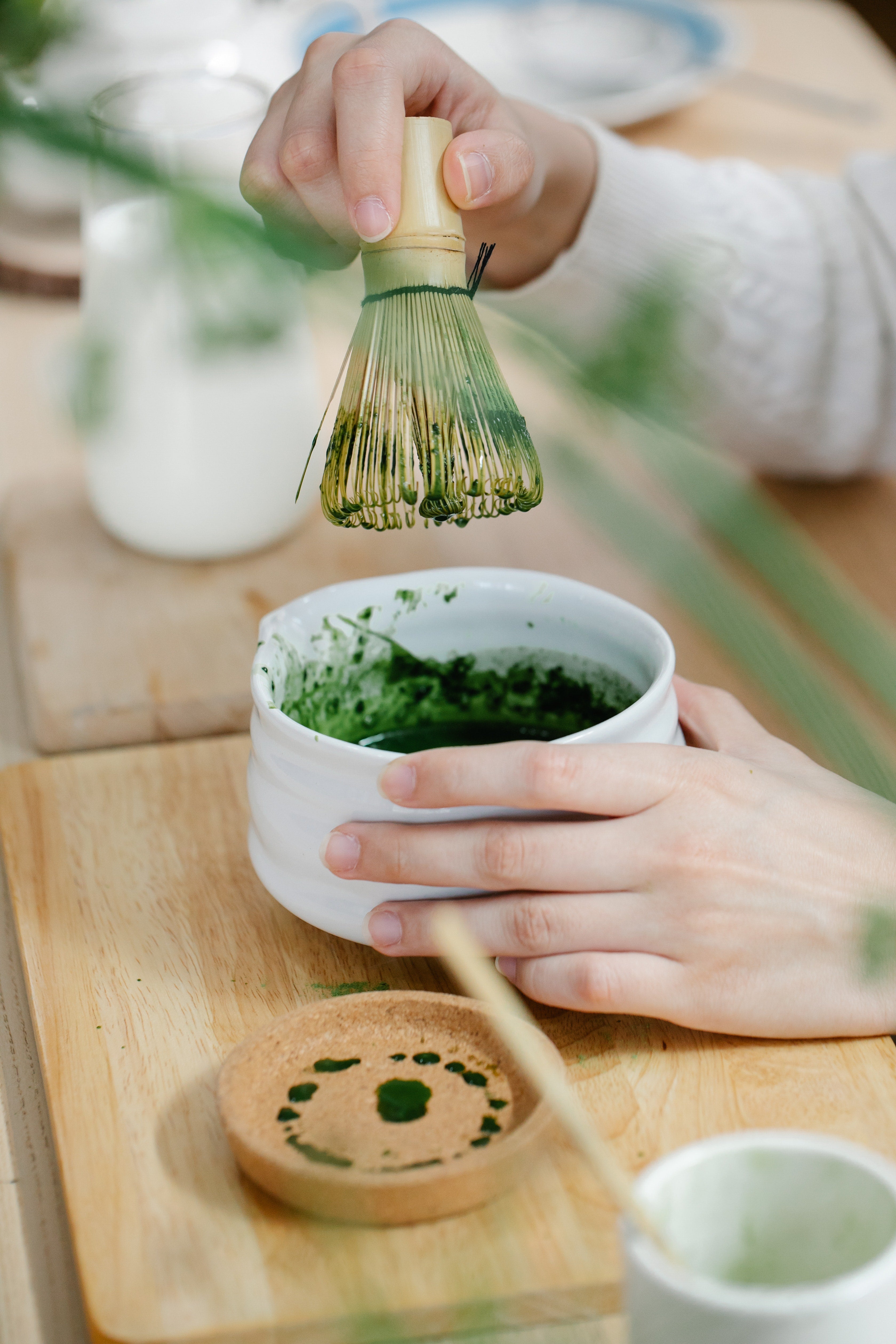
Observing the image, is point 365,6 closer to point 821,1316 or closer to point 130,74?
point 130,74

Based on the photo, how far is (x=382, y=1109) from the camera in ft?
1.39

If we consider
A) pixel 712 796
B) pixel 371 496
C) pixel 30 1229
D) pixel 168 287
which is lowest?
pixel 30 1229

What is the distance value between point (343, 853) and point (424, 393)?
224mm

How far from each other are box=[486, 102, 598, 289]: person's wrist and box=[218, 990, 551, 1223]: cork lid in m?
0.52

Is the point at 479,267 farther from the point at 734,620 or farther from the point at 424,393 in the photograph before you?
the point at 734,620

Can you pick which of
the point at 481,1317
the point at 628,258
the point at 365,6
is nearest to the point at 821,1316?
the point at 481,1317

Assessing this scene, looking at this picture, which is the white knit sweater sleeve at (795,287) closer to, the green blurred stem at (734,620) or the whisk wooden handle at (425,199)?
the whisk wooden handle at (425,199)

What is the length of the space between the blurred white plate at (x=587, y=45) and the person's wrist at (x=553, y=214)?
0.42 metres

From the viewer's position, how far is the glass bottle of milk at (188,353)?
0.15 metres

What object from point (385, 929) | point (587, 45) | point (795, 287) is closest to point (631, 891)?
point (385, 929)

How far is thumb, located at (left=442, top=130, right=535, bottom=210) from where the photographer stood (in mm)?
375

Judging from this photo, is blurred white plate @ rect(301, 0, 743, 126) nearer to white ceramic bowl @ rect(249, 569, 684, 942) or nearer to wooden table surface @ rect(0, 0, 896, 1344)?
wooden table surface @ rect(0, 0, 896, 1344)

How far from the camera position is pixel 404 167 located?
38cm

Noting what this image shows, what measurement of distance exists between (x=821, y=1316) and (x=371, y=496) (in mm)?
228
